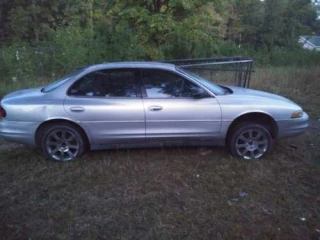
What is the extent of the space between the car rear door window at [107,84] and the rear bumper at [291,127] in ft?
7.31

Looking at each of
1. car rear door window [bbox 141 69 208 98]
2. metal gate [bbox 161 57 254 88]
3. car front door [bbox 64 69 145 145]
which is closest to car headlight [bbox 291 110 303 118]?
car rear door window [bbox 141 69 208 98]

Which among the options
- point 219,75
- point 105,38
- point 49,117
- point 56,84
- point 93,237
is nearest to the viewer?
point 93,237

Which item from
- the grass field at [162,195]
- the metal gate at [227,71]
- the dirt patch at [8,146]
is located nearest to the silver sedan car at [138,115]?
the grass field at [162,195]

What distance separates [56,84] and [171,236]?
3.07 metres

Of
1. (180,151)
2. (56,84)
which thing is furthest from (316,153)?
(56,84)

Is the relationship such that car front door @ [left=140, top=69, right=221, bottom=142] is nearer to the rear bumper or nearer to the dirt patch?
the rear bumper

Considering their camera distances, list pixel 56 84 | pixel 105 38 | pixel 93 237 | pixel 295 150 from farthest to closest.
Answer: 1. pixel 105 38
2. pixel 295 150
3. pixel 56 84
4. pixel 93 237

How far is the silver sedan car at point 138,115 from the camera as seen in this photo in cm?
527

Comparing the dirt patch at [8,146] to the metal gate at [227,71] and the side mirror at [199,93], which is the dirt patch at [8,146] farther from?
the metal gate at [227,71]

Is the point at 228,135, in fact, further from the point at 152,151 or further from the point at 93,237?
the point at 93,237

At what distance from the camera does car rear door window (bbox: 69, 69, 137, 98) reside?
5.38 metres

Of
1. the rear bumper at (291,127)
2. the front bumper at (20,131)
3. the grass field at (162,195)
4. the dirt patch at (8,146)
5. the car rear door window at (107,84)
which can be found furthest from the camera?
the dirt patch at (8,146)

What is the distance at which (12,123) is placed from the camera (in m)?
5.28

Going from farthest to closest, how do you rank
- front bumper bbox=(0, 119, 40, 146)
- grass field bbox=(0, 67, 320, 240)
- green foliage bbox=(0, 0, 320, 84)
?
green foliage bbox=(0, 0, 320, 84) < front bumper bbox=(0, 119, 40, 146) < grass field bbox=(0, 67, 320, 240)
